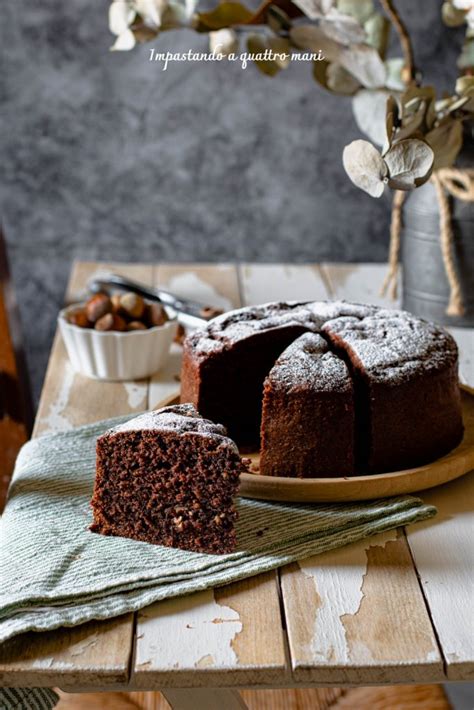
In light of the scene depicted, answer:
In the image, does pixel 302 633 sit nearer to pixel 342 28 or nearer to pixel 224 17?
pixel 342 28

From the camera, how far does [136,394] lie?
5.94ft

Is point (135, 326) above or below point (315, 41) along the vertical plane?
below

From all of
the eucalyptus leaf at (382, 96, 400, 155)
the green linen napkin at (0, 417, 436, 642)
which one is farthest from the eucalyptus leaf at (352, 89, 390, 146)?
the green linen napkin at (0, 417, 436, 642)

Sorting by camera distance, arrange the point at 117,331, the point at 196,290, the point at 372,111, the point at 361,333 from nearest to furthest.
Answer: the point at 361,333 → the point at 117,331 → the point at 372,111 → the point at 196,290

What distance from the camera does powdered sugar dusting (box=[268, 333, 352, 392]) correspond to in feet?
4.33

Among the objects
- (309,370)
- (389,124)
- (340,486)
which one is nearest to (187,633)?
(340,486)

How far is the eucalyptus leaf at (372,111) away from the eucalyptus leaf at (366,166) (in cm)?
74

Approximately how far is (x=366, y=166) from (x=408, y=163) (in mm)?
55

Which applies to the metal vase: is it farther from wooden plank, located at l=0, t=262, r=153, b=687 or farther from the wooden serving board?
wooden plank, located at l=0, t=262, r=153, b=687

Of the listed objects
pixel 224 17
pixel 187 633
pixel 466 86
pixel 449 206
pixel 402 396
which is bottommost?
pixel 187 633

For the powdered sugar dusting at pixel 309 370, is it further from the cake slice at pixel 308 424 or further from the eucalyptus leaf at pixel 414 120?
the eucalyptus leaf at pixel 414 120

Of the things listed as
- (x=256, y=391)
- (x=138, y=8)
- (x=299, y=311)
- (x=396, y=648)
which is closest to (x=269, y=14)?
(x=138, y=8)

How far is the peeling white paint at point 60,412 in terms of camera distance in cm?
164

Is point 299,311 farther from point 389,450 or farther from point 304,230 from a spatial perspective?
point 304,230
